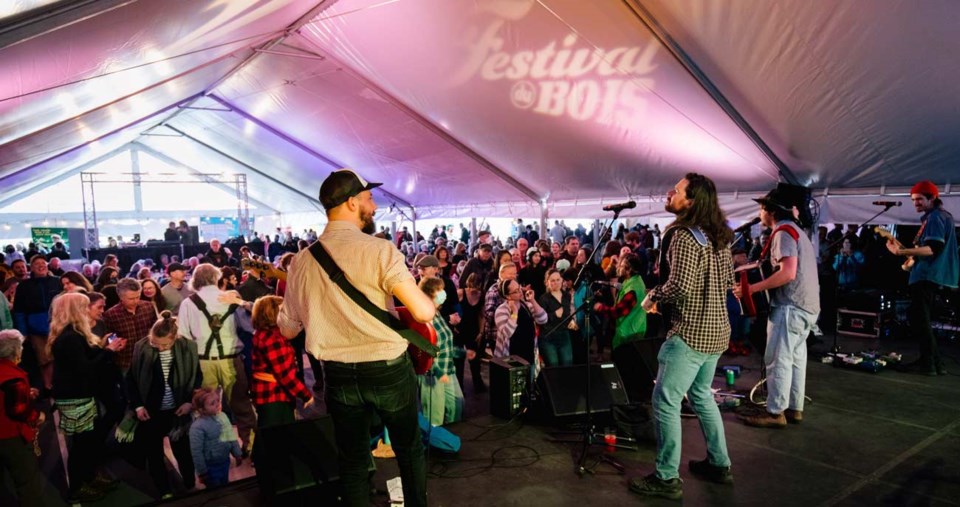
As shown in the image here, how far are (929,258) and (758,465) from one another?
3621 millimetres

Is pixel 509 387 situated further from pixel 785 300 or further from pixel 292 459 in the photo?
pixel 785 300

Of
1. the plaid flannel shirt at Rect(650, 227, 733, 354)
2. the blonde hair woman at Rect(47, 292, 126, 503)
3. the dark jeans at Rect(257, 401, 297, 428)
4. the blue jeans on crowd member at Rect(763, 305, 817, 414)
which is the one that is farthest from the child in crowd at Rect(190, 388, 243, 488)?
the blue jeans on crowd member at Rect(763, 305, 817, 414)

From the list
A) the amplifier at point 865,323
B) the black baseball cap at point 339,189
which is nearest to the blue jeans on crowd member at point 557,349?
the black baseball cap at point 339,189

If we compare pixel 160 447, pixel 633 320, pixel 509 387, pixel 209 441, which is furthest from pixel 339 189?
pixel 633 320

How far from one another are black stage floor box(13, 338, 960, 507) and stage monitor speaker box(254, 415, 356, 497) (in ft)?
0.32

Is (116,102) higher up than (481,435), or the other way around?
(116,102)

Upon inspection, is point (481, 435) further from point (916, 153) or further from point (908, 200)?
point (908, 200)

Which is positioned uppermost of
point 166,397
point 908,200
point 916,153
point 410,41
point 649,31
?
point 410,41

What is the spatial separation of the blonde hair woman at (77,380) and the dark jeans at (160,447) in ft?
1.01

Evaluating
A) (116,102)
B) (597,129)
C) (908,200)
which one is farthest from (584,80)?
(116,102)

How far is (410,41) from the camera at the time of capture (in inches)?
325

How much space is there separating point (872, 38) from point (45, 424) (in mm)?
8980

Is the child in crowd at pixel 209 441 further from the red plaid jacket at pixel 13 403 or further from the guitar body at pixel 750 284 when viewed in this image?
the guitar body at pixel 750 284

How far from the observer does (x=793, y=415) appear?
4.20 meters
